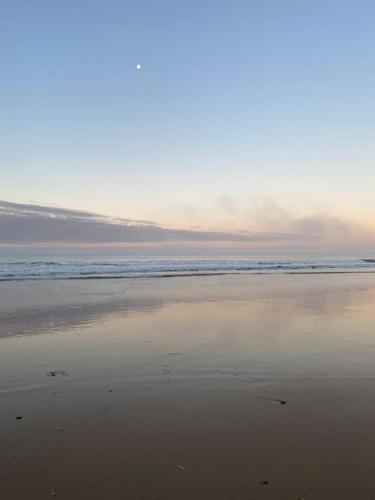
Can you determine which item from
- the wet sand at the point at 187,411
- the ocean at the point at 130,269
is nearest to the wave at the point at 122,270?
the ocean at the point at 130,269

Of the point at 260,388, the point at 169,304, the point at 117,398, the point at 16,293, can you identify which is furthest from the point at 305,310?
the point at 16,293

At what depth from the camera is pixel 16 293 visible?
19.2 m

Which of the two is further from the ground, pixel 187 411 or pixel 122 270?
pixel 122 270

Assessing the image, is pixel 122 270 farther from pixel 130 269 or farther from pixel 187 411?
pixel 187 411

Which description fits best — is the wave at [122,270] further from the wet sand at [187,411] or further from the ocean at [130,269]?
the wet sand at [187,411]

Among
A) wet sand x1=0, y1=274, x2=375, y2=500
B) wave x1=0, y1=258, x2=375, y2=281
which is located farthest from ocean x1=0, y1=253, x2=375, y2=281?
wet sand x1=0, y1=274, x2=375, y2=500

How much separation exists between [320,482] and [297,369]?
3283 millimetres

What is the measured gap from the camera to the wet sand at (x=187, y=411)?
3656 millimetres

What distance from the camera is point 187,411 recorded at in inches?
203

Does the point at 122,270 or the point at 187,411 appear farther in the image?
the point at 122,270

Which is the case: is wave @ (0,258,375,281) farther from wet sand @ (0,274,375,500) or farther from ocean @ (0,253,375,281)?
wet sand @ (0,274,375,500)

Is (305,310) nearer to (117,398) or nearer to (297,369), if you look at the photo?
(297,369)

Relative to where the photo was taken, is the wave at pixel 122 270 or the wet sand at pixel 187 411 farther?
the wave at pixel 122 270

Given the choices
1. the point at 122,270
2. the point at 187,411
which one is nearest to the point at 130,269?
the point at 122,270
